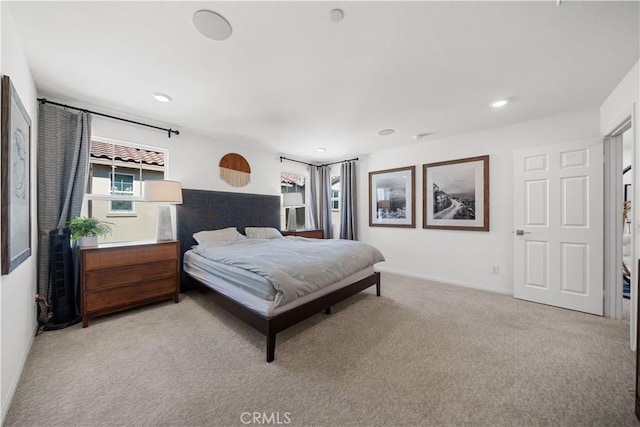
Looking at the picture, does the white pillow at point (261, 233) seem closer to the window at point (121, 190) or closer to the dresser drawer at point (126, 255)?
the dresser drawer at point (126, 255)

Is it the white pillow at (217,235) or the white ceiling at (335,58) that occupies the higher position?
the white ceiling at (335,58)

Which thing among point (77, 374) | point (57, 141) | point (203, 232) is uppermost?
point (57, 141)

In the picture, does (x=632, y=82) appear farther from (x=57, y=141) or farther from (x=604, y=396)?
(x=57, y=141)

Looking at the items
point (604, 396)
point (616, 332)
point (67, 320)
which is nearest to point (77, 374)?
point (67, 320)

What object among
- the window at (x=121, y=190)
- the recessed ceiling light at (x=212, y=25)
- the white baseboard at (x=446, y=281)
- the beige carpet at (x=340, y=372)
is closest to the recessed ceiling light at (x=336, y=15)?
Result: the recessed ceiling light at (x=212, y=25)

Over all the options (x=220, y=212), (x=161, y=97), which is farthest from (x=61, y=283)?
(x=161, y=97)

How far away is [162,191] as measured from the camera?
299 centimetres

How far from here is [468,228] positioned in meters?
3.70

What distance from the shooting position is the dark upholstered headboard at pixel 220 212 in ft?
11.5

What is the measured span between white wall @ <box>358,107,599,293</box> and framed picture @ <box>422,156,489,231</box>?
10 cm

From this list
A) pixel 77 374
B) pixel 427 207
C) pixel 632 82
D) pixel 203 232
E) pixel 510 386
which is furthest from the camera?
pixel 427 207

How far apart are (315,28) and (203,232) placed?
2.99m

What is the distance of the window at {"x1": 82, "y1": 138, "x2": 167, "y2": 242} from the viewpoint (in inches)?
117

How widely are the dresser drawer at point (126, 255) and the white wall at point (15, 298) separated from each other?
391mm
